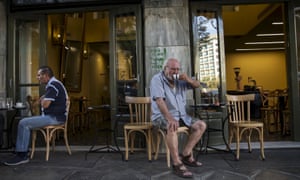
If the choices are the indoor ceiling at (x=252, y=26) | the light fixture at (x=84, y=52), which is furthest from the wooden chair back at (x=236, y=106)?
the light fixture at (x=84, y=52)

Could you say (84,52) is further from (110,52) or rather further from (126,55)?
(126,55)

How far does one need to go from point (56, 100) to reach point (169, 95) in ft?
5.16

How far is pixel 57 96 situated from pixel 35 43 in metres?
1.71

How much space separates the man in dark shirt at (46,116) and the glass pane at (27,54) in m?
1.24

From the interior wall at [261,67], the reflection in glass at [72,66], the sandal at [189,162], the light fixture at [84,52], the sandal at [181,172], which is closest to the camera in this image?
the sandal at [181,172]

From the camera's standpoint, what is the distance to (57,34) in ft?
21.8

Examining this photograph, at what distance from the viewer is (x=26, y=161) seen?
404 centimetres

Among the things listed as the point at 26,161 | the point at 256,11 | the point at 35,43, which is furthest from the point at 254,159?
the point at 256,11

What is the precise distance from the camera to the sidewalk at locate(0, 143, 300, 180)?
10.9 feet

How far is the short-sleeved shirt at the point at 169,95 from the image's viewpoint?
139 inches

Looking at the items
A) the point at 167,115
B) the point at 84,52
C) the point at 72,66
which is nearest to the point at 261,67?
the point at 84,52

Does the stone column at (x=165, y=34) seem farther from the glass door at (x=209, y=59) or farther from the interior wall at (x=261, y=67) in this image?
the interior wall at (x=261, y=67)

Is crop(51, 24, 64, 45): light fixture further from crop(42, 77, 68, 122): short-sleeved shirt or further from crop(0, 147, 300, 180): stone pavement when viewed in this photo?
crop(0, 147, 300, 180): stone pavement

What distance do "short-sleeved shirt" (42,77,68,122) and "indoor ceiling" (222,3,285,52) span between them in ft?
12.6
